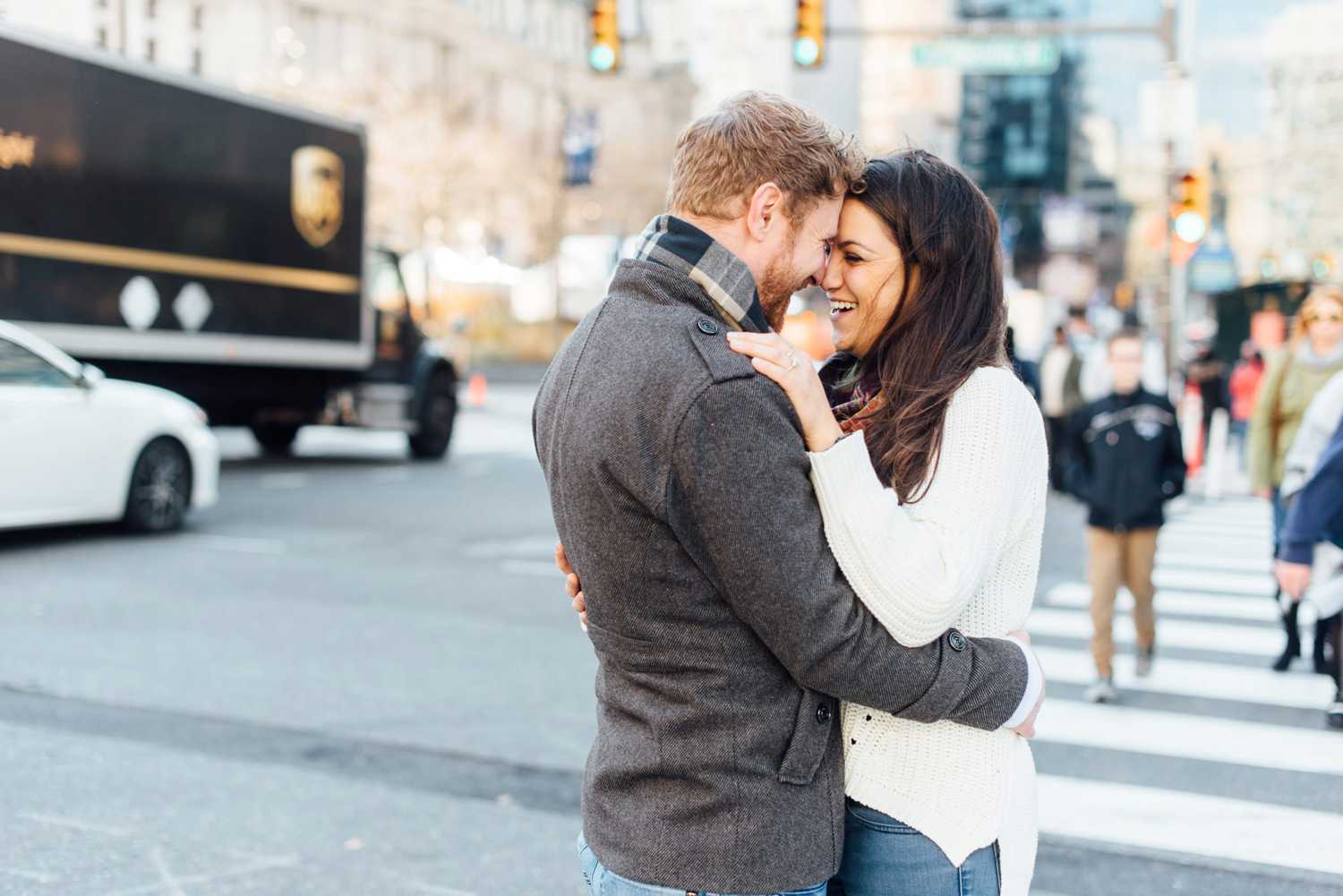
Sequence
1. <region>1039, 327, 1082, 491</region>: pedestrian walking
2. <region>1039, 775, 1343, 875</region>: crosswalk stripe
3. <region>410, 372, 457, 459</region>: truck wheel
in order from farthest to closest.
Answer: <region>410, 372, 457, 459</region>: truck wheel < <region>1039, 327, 1082, 491</region>: pedestrian walking < <region>1039, 775, 1343, 875</region>: crosswalk stripe

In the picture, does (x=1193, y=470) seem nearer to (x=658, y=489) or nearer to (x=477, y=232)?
(x=658, y=489)

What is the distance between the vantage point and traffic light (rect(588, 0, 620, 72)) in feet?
53.0

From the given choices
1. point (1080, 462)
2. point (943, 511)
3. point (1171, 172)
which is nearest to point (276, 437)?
point (1171, 172)

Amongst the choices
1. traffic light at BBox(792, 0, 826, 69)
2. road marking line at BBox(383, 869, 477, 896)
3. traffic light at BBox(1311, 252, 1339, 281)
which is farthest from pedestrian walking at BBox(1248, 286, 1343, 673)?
traffic light at BBox(1311, 252, 1339, 281)

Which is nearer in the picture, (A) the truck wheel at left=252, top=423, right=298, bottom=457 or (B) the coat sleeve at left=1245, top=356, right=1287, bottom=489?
(B) the coat sleeve at left=1245, top=356, right=1287, bottom=489

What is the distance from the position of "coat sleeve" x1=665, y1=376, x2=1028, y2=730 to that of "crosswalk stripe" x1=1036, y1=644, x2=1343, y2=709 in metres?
5.75

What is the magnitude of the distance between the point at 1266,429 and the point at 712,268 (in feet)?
21.4

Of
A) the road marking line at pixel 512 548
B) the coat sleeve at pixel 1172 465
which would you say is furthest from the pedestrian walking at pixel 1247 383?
the coat sleeve at pixel 1172 465

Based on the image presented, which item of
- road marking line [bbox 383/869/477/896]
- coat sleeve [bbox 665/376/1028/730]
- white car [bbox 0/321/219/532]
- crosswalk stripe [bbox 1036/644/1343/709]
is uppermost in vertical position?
coat sleeve [bbox 665/376/1028/730]

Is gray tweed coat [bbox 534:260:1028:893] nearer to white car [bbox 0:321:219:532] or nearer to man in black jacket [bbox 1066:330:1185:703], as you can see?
man in black jacket [bbox 1066:330:1185:703]

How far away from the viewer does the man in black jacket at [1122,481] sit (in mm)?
6906

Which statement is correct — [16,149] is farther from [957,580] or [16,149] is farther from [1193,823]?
[957,580]

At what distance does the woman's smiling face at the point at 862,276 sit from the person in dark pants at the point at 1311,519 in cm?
368

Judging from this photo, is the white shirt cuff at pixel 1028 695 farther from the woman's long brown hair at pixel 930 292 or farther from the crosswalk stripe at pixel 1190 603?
the crosswalk stripe at pixel 1190 603
